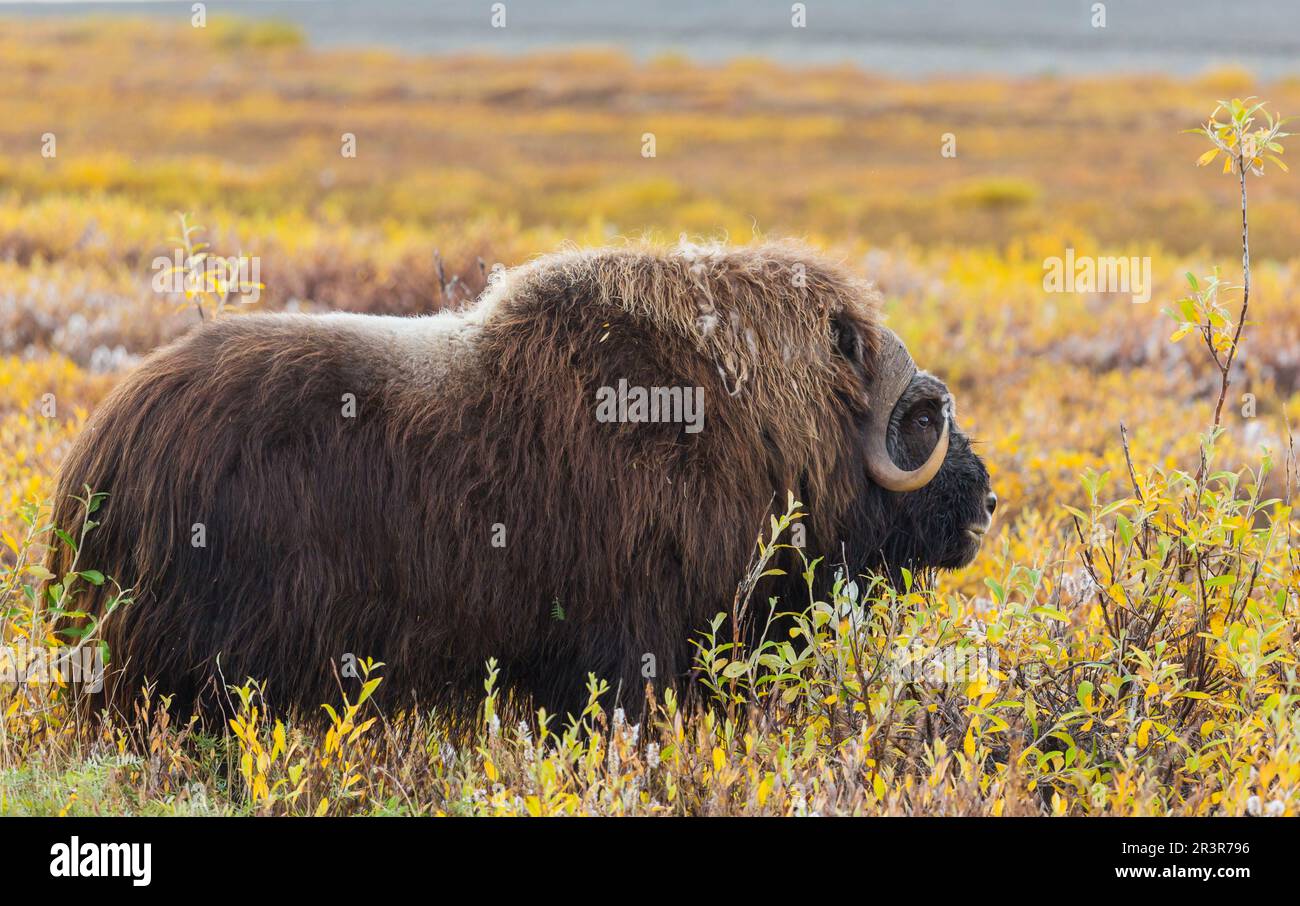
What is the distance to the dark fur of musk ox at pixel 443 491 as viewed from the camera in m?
2.81

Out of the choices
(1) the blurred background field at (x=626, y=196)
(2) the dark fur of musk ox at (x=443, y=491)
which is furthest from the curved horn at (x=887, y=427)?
(1) the blurred background field at (x=626, y=196)

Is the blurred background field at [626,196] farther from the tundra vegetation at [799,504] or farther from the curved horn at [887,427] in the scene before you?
the curved horn at [887,427]

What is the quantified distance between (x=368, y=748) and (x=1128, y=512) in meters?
3.07

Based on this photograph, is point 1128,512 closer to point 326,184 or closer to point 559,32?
point 326,184

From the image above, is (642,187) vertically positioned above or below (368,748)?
above

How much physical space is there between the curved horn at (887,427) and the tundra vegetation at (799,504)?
0.89ft

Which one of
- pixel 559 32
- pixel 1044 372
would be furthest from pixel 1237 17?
pixel 1044 372

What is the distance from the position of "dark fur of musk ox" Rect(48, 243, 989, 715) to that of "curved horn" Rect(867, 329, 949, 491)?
189mm

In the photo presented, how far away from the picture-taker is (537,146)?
22625 mm

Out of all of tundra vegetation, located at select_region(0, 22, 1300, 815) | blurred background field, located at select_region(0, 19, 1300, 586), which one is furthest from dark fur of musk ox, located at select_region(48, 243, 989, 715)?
blurred background field, located at select_region(0, 19, 1300, 586)

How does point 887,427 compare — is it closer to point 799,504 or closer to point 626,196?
point 799,504

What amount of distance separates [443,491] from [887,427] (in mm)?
1098

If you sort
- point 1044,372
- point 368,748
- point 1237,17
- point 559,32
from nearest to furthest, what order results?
point 368,748
point 1044,372
point 1237,17
point 559,32

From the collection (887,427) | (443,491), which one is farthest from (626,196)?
(443,491)
